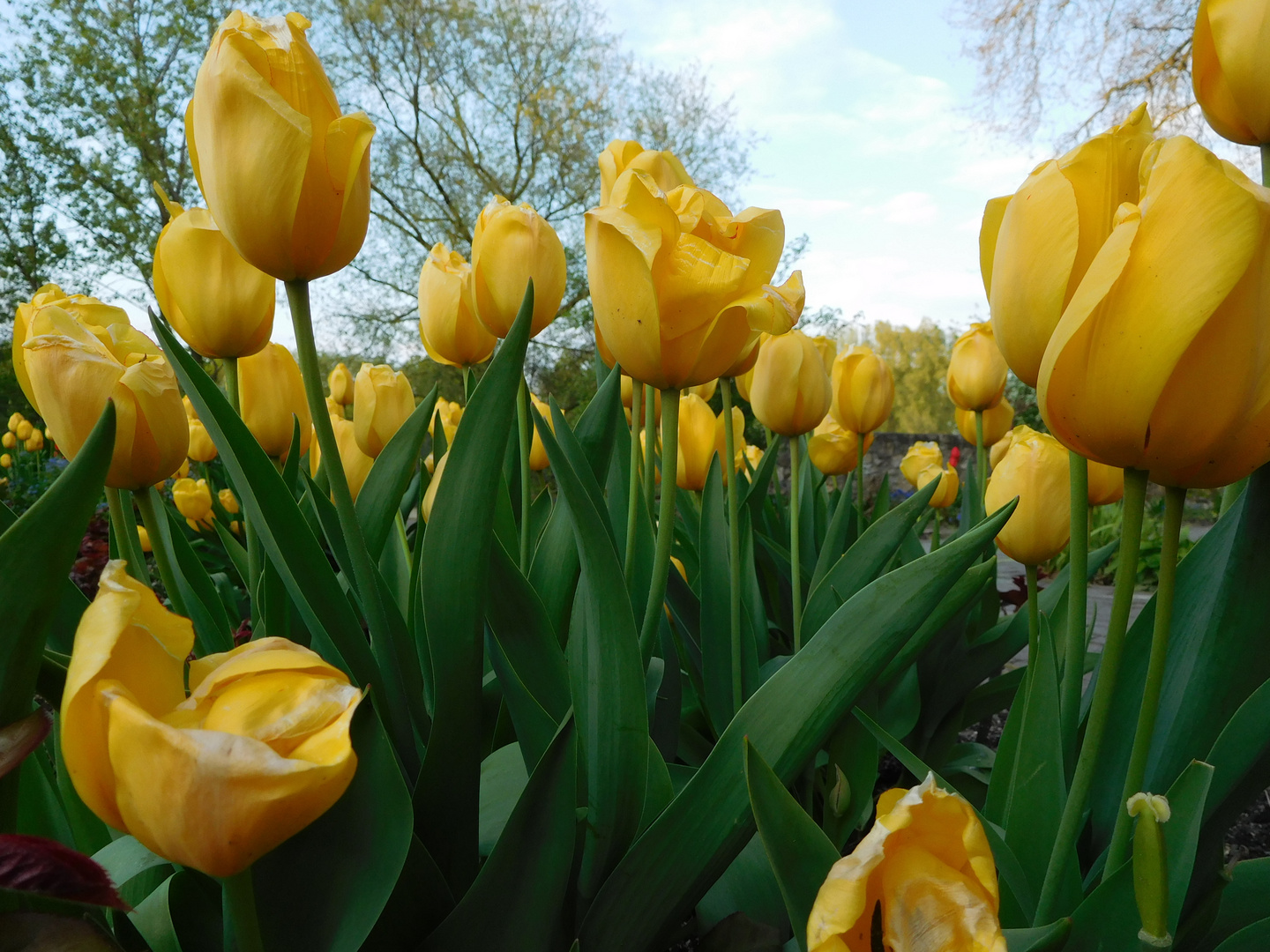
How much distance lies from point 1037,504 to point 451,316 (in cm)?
82

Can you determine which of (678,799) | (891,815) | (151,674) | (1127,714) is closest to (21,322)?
(151,674)

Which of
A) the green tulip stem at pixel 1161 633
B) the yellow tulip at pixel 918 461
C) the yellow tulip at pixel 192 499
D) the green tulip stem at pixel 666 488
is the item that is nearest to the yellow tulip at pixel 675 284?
the green tulip stem at pixel 666 488

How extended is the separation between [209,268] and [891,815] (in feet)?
2.63

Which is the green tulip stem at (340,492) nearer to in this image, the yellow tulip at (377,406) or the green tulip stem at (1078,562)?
the green tulip stem at (1078,562)

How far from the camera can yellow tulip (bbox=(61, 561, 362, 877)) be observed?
0.33 m

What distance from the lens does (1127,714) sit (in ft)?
2.63

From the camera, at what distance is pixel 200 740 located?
1.06ft

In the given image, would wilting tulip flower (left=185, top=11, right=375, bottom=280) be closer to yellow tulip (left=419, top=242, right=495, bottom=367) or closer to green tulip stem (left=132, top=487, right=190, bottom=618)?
green tulip stem (left=132, top=487, right=190, bottom=618)

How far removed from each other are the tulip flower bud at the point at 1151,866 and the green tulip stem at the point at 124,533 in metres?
0.77

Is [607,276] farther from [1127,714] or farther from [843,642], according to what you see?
[1127,714]

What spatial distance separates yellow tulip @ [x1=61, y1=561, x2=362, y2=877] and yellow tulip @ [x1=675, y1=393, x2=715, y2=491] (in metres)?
1.40

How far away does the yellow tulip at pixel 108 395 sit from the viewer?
0.71 metres

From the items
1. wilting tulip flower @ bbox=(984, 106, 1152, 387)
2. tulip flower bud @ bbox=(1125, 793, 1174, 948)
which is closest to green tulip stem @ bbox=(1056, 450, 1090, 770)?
wilting tulip flower @ bbox=(984, 106, 1152, 387)

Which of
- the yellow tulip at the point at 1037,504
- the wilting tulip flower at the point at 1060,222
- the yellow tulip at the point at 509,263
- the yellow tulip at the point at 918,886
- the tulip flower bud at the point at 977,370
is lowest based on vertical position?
the yellow tulip at the point at 918,886
